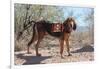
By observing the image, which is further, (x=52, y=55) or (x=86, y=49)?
(x=86, y=49)

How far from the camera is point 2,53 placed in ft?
6.77

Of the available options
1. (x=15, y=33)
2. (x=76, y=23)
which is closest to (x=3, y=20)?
(x=15, y=33)

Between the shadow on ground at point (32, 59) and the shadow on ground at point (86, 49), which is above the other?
the shadow on ground at point (86, 49)

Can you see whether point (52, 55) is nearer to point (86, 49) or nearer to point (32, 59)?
point (32, 59)

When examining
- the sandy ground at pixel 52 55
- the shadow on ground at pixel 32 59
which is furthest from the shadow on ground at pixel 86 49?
the shadow on ground at pixel 32 59

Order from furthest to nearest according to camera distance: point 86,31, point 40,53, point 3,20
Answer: point 86,31 < point 40,53 < point 3,20

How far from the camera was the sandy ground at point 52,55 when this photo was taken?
7.00ft

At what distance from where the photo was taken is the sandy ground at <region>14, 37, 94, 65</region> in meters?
2.13

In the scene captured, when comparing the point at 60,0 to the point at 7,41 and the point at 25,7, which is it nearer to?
the point at 25,7

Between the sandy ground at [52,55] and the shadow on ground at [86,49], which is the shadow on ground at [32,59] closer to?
the sandy ground at [52,55]

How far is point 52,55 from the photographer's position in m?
2.24

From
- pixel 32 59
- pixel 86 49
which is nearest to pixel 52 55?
pixel 32 59
